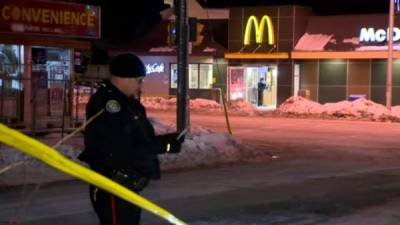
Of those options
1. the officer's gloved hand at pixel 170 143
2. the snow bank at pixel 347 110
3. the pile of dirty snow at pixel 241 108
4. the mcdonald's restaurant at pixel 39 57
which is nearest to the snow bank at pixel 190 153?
the mcdonald's restaurant at pixel 39 57

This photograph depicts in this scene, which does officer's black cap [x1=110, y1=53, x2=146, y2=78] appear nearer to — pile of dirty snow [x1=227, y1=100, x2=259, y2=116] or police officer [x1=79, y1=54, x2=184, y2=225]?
police officer [x1=79, y1=54, x2=184, y2=225]

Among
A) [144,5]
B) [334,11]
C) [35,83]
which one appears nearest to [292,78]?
[334,11]

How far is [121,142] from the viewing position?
4473 mm

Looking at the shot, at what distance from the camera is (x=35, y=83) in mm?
17609

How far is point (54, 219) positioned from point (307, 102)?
26.9 metres

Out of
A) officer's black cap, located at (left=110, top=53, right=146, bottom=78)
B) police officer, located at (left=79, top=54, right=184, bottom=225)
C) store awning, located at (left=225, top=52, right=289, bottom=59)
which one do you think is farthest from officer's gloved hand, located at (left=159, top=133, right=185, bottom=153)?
store awning, located at (left=225, top=52, right=289, bottom=59)

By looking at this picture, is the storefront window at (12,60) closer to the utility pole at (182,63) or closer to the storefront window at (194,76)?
the utility pole at (182,63)

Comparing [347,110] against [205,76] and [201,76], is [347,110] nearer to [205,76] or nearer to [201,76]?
[205,76]

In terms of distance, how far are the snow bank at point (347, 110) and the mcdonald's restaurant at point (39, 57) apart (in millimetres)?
15513

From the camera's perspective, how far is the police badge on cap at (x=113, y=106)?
175 inches

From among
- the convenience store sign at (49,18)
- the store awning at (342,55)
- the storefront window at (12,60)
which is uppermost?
the convenience store sign at (49,18)

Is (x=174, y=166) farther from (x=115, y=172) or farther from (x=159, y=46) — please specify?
(x=159, y=46)

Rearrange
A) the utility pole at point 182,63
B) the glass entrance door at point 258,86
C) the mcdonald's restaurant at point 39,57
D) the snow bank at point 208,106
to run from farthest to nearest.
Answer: the glass entrance door at point 258,86, the snow bank at point 208,106, the mcdonald's restaurant at point 39,57, the utility pole at point 182,63

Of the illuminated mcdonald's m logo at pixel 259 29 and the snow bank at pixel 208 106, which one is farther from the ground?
the illuminated mcdonald's m logo at pixel 259 29
